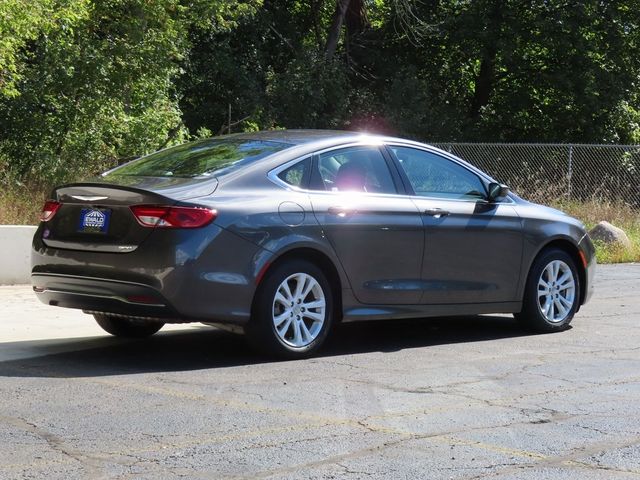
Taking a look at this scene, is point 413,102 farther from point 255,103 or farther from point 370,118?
point 255,103

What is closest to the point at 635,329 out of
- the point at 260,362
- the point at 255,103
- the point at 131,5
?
the point at 260,362

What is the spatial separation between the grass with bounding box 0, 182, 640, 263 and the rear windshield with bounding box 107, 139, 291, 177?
5.25 m

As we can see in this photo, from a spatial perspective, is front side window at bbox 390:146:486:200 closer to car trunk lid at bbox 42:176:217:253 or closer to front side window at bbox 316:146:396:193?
front side window at bbox 316:146:396:193

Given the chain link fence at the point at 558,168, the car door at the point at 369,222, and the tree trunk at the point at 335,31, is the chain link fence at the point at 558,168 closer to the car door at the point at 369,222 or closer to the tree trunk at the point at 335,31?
the tree trunk at the point at 335,31

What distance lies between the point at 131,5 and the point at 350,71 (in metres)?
12.0

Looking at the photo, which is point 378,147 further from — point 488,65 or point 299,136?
point 488,65

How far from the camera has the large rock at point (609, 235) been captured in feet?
59.0

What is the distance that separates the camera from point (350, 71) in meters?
30.1

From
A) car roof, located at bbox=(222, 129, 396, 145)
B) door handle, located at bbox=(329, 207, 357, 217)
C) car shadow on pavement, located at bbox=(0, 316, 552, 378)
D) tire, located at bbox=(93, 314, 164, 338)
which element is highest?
car roof, located at bbox=(222, 129, 396, 145)

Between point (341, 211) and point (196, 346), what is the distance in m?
1.62

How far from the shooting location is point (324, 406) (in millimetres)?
6270

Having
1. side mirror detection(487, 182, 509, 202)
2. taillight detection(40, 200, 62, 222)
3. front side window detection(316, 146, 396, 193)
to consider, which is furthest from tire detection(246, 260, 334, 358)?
side mirror detection(487, 182, 509, 202)

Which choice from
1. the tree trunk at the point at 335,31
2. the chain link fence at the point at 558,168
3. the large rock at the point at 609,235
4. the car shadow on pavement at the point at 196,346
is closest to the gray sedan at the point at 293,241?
the car shadow on pavement at the point at 196,346

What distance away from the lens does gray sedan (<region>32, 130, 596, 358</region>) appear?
7207mm
